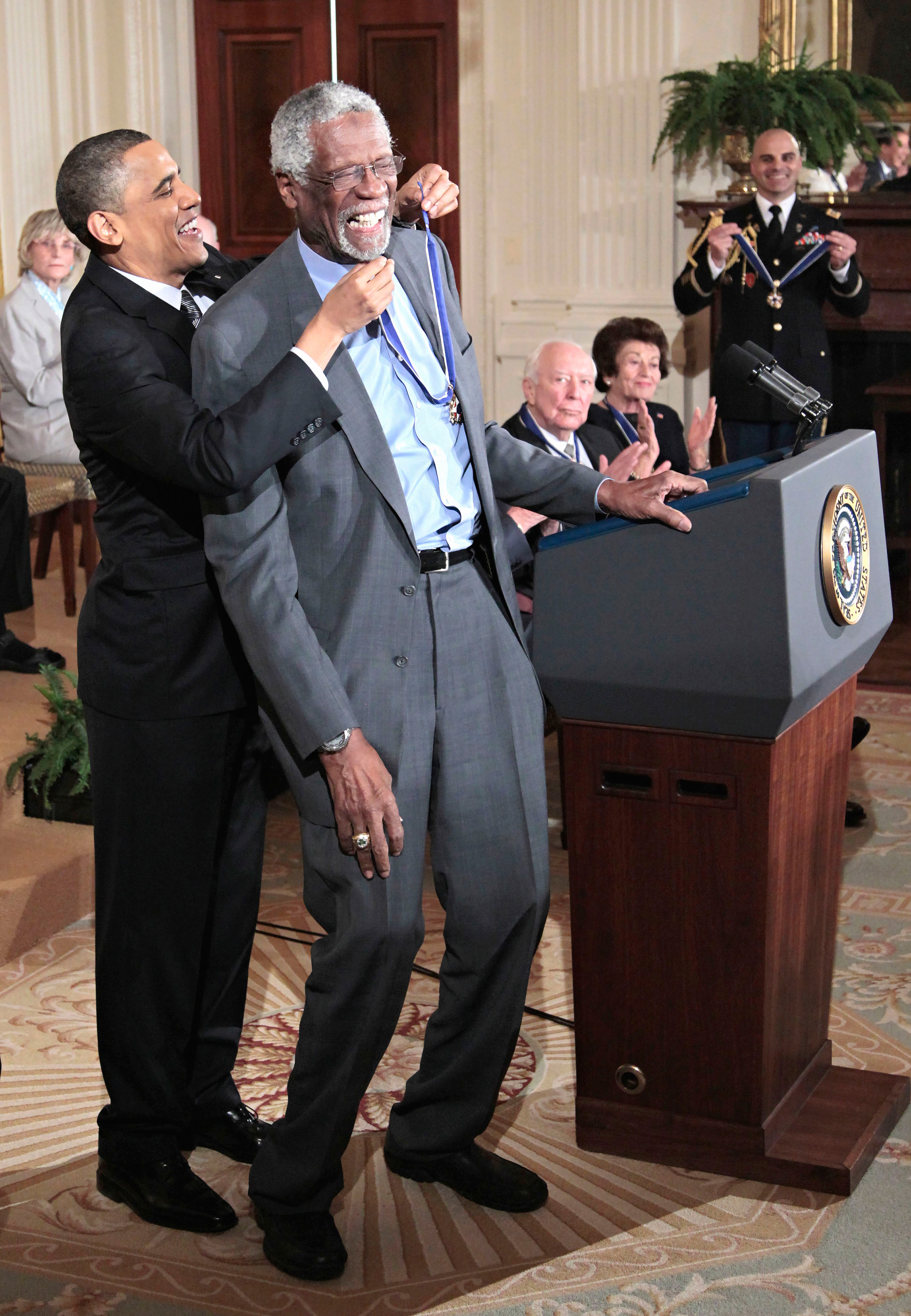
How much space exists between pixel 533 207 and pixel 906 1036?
5.64 meters

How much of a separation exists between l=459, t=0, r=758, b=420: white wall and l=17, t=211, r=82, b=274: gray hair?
2.56 metres

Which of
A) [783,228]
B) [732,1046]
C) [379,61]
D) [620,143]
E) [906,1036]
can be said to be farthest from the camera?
[379,61]

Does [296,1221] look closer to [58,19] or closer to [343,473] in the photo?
[343,473]

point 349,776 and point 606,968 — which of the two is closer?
point 349,776

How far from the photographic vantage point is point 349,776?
2107 mm

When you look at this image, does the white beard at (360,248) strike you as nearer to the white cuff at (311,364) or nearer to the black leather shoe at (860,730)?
the white cuff at (311,364)

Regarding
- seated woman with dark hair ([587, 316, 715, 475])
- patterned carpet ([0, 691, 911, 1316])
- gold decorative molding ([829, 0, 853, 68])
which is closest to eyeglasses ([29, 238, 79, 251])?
seated woman with dark hair ([587, 316, 715, 475])

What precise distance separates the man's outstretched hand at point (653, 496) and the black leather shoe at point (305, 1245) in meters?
1.12

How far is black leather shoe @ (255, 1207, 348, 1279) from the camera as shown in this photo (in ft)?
7.41

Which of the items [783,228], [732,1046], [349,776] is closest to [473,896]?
[349,776]

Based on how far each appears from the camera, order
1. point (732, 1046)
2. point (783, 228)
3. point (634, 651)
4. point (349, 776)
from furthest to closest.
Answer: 1. point (783, 228)
2. point (732, 1046)
3. point (634, 651)
4. point (349, 776)

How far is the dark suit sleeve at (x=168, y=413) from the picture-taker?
1998 millimetres

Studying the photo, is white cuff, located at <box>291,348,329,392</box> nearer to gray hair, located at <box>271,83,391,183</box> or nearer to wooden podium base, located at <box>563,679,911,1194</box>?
gray hair, located at <box>271,83,391,183</box>

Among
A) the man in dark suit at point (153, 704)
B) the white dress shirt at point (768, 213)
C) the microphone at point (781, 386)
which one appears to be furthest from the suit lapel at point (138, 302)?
the white dress shirt at point (768, 213)
